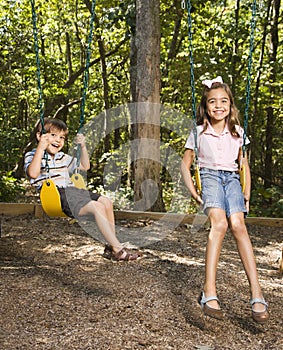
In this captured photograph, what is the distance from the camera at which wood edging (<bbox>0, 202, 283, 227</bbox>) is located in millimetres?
5590

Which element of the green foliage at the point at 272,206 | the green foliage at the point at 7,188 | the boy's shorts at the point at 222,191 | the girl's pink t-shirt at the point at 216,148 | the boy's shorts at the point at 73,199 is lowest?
the green foliage at the point at 272,206

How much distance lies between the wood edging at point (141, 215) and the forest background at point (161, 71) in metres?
1.09

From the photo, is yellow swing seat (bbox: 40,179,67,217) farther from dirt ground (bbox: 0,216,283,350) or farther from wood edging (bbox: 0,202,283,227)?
wood edging (bbox: 0,202,283,227)

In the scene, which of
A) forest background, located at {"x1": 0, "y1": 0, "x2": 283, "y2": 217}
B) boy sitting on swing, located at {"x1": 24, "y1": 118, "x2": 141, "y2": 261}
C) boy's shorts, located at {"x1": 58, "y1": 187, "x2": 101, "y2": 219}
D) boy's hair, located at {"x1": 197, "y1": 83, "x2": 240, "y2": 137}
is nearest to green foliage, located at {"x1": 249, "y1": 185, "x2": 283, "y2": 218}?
forest background, located at {"x1": 0, "y1": 0, "x2": 283, "y2": 217}

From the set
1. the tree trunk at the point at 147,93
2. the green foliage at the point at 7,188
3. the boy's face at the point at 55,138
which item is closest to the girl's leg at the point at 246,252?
the boy's face at the point at 55,138

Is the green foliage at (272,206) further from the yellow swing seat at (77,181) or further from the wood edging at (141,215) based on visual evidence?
the yellow swing seat at (77,181)

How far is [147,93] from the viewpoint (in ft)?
18.5

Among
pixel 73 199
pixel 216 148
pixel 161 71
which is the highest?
pixel 161 71

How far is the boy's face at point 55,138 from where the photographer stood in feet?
12.3

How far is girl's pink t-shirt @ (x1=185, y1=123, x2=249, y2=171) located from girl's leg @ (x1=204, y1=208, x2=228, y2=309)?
1.02ft

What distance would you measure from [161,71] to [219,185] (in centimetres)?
792

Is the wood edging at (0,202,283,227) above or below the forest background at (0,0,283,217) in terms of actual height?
below

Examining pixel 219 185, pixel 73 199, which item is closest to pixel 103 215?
pixel 73 199

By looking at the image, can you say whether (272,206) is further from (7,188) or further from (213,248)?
(213,248)
